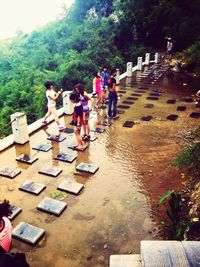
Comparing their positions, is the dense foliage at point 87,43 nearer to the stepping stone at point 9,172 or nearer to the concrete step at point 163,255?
the stepping stone at point 9,172

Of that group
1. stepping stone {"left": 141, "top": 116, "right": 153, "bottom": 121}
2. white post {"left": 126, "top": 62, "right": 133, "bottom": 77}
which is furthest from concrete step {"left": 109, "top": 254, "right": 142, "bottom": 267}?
white post {"left": 126, "top": 62, "right": 133, "bottom": 77}

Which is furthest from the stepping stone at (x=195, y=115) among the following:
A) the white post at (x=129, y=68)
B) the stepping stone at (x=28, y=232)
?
the stepping stone at (x=28, y=232)

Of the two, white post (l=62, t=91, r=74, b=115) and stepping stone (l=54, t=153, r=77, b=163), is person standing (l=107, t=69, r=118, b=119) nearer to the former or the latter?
white post (l=62, t=91, r=74, b=115)

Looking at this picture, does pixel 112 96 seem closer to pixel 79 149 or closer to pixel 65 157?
pixel 79 149

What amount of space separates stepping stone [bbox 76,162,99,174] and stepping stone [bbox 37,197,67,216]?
148 cm

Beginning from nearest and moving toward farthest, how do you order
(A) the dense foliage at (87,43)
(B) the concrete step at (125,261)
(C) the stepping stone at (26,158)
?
(B) the concrete step at (125,261), (C) the stepping stone at (26,158), (A) the dense foliage at (87,43)

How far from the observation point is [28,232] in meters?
5.35

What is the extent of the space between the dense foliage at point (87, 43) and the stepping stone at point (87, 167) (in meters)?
13.2

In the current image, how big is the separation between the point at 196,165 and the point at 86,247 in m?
→ 3.18

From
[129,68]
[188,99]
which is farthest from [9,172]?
[129,68]

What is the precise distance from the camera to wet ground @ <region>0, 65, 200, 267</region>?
5.09m

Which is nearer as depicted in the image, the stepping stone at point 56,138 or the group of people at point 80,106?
the group of people at point 80,106

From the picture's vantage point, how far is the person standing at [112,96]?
1045cm

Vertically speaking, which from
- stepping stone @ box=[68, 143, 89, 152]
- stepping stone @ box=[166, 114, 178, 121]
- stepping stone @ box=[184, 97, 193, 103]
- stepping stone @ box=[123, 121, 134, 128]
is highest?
stepping stone @ box=[68, 143, 89, 152]
